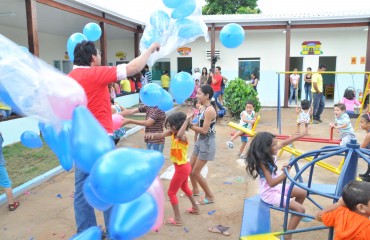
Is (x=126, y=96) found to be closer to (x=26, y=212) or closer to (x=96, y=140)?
(x=26, y=212)

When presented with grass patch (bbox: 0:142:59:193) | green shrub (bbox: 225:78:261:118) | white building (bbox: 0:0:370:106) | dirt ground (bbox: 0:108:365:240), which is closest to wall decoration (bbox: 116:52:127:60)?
white building (bbox: 0:0:370:106)

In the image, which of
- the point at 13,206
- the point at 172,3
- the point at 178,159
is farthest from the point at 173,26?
the point at 13,206

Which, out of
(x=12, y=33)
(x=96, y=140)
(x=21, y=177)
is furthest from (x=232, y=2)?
(x=96, y=140)

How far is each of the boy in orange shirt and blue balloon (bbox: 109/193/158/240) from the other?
3.87 ft

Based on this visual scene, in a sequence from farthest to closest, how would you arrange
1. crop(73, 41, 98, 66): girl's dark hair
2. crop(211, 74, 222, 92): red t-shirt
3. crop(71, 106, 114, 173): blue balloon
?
1. crop(211, 74, 222, 92): red t-shirt
2. crop(73, 41, 98, 66): girl's dark hair
3. crop(71, 106, 114, 173): blue balloon

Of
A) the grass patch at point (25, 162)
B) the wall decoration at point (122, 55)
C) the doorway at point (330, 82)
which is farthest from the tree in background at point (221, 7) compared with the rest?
the grass patch at point (25, 162)

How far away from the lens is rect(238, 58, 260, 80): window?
48.2 feet

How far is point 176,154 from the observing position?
142 inches

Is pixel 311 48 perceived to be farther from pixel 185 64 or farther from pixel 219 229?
pixel 219 229

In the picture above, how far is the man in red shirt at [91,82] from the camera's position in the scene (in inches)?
97.3

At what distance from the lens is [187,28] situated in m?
3.72

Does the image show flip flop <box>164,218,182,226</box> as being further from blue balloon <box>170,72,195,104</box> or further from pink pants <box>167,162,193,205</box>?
blue balloon <box>170,72,195,104</box>

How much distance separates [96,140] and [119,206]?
0.40 m

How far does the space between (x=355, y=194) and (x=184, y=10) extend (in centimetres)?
252
